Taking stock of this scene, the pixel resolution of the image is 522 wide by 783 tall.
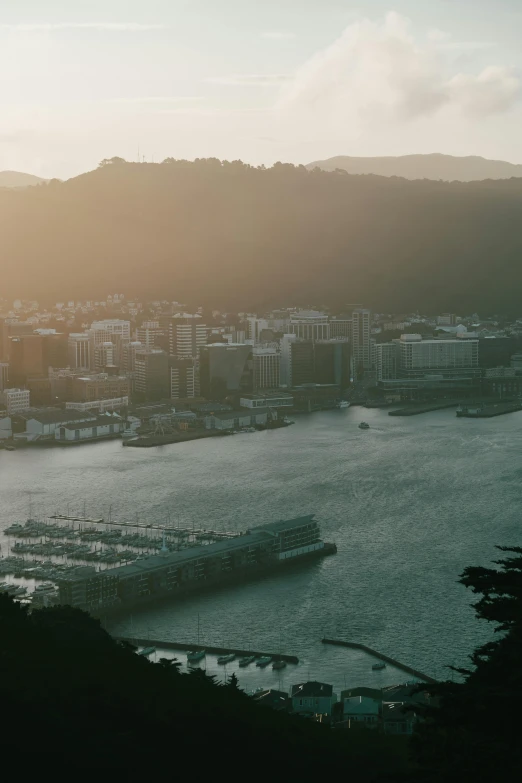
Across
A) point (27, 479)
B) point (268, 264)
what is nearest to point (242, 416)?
point (27, 479)

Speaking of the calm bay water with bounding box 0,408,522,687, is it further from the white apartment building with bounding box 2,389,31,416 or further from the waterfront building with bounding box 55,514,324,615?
the white apartment building with bounding box 2,389,31,416

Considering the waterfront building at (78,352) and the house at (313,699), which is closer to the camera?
the house at (313,699)

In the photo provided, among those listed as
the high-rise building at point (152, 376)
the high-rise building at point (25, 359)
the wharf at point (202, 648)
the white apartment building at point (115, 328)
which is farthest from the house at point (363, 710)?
the white apartment building at point (115, 328)

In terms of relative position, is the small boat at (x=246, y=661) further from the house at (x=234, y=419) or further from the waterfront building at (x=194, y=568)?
the house at (x=234, y=419)

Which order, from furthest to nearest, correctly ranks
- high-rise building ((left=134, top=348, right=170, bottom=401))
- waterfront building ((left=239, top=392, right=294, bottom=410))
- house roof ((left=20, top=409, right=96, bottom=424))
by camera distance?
high-rise building ((left=134, top=348, right=170, bottom=401)) → waterfront building ((left=239, top=392, right=294, bottom=410)) → house roof ((left=20, top=409, right=96, bottom=424))

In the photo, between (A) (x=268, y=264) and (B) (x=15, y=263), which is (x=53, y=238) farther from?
(A) (x=268, y=264)

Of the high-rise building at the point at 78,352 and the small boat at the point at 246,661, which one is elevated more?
the high-rise building at the point at 78,352

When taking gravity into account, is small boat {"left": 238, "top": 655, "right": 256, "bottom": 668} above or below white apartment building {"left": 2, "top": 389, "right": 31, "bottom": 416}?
below

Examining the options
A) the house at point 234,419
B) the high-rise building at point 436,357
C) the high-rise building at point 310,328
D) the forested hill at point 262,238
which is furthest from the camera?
the forested hill at point 262,238

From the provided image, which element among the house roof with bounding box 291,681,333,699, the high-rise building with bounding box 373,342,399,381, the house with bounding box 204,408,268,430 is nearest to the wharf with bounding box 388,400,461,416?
the house with bounding box 204,408,268,430
